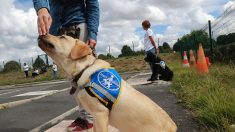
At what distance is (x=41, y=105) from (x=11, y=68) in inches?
1733

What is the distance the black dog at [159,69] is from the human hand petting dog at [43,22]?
7.66 metres

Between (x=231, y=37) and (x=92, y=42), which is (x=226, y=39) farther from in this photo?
(x=92, y=42)

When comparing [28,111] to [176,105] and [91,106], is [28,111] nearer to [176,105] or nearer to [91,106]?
[176,105]

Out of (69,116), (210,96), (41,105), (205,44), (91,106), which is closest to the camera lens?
(91,106)

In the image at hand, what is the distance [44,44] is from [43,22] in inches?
18.0

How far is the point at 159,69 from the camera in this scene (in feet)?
38.1

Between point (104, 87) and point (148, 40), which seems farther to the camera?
point (148, 40)

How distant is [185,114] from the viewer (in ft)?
18.2

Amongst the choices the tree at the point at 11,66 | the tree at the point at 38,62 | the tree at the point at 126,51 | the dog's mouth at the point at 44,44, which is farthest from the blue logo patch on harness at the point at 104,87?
the tree at the point at 126,51

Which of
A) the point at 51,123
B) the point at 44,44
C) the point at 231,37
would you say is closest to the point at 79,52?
the point at 44,44

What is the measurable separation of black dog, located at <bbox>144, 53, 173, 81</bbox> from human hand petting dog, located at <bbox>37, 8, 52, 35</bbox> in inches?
302

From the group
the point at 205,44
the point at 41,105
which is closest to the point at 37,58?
the point at 205,44

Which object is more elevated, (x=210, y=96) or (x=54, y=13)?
(x=54, y=13)

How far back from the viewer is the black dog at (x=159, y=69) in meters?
11.3
